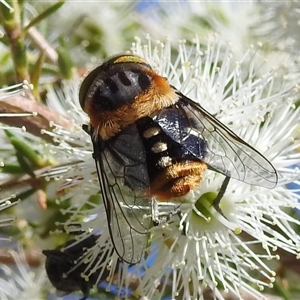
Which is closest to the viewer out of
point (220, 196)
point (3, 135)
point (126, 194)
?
point (126, 194)

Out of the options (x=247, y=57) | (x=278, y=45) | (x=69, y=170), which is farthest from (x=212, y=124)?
(x=278, y=45)

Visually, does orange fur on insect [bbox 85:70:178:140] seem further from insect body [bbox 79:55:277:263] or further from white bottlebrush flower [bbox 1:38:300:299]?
white bottlebrush flower [bbox 1:38:300:299]

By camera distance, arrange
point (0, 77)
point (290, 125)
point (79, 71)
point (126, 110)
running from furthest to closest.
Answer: point (79, 71)
point (0, 77)
point (290, 125)
point (126, 110)

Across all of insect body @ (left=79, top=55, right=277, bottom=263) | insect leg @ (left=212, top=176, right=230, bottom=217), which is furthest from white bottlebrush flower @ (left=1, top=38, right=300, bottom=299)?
insect body @ (left=79, top=55, right=277, bottom=263)

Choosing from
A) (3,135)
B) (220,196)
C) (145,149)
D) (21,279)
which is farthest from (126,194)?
(21,279)

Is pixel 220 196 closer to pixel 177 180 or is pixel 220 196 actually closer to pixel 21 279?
pixel 177 180

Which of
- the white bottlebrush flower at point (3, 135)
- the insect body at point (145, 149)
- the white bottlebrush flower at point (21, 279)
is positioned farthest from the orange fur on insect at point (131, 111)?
the white bottlebrush flower at point (21, 279)

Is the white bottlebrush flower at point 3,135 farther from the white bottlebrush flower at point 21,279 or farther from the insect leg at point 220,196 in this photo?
the insect leg at point 220,196

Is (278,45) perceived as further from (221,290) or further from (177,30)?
(221,290)
